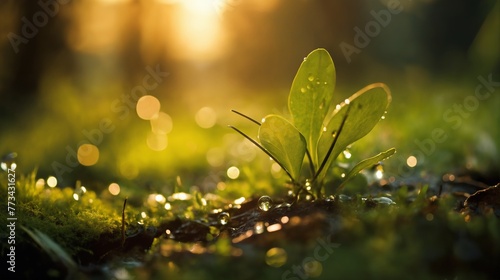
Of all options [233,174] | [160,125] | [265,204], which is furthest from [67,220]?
[160,125]

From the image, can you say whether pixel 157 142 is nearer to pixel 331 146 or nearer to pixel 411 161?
pixel 411 161

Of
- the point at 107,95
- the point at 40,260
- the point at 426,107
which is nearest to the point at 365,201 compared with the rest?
the point at 40,260

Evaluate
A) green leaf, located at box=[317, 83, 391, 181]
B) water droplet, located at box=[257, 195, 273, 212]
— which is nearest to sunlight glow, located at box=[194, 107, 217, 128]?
water droplet, located at box=[257, 195, 273, 212]

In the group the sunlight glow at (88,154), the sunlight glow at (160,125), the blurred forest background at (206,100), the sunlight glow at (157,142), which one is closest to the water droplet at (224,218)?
the blurred forest background at (206,100)

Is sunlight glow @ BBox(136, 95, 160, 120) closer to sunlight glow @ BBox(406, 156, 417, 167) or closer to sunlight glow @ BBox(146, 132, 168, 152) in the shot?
sunlight glow @ BBox(146, 132, 168, 152)

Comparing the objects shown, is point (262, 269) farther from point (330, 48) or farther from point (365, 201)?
point (330, 48)
